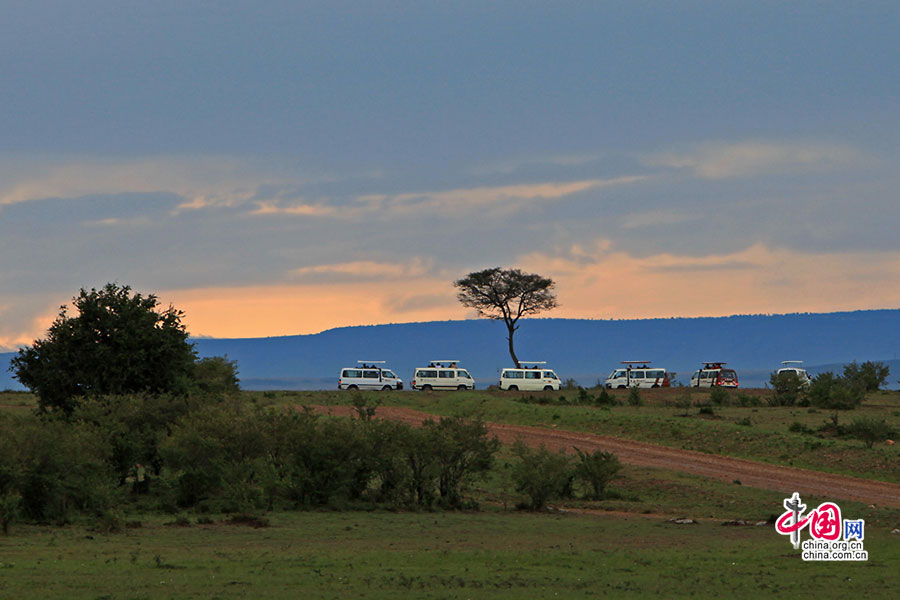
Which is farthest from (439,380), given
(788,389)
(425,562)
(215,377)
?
(425,562)

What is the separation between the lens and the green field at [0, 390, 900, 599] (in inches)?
703

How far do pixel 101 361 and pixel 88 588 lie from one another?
72.6ft

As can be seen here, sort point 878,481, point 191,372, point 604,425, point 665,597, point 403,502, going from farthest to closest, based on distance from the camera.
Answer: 1. point 604,425
2. point 191,372
3. point 878,481
4. point 403,502
5. point 665,597

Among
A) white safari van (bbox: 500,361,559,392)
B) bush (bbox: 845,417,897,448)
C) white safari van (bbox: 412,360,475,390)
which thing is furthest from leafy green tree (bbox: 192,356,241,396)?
bush (bbox: 845,417,897,448)

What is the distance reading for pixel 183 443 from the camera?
3002cm

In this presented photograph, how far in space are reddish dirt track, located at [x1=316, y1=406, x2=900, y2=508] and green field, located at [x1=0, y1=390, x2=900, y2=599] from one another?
4.22ft

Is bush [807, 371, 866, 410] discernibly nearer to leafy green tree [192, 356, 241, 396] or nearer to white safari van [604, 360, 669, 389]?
white safari van [604, 360, 669, 389]

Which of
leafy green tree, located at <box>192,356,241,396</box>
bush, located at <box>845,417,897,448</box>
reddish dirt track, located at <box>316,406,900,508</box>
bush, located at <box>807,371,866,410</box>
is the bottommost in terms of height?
reddish dirt track, located at <box>316,406,900,508</box>

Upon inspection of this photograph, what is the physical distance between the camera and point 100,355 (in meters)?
38.1

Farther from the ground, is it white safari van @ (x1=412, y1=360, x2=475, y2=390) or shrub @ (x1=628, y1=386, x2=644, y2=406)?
white safari van @ (x1=412, y1=360, x2=475, y2=390)

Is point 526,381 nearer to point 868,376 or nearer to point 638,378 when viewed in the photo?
point 638,378

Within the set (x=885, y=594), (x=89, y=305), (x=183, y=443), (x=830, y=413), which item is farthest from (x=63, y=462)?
(x=830, y=413)

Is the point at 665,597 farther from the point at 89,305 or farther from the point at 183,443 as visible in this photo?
the point at 89,305

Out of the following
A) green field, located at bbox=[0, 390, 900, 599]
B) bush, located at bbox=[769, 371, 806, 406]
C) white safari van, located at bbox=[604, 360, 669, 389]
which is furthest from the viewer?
white safari van, located at bbox=[604, 360, 669, 389]
